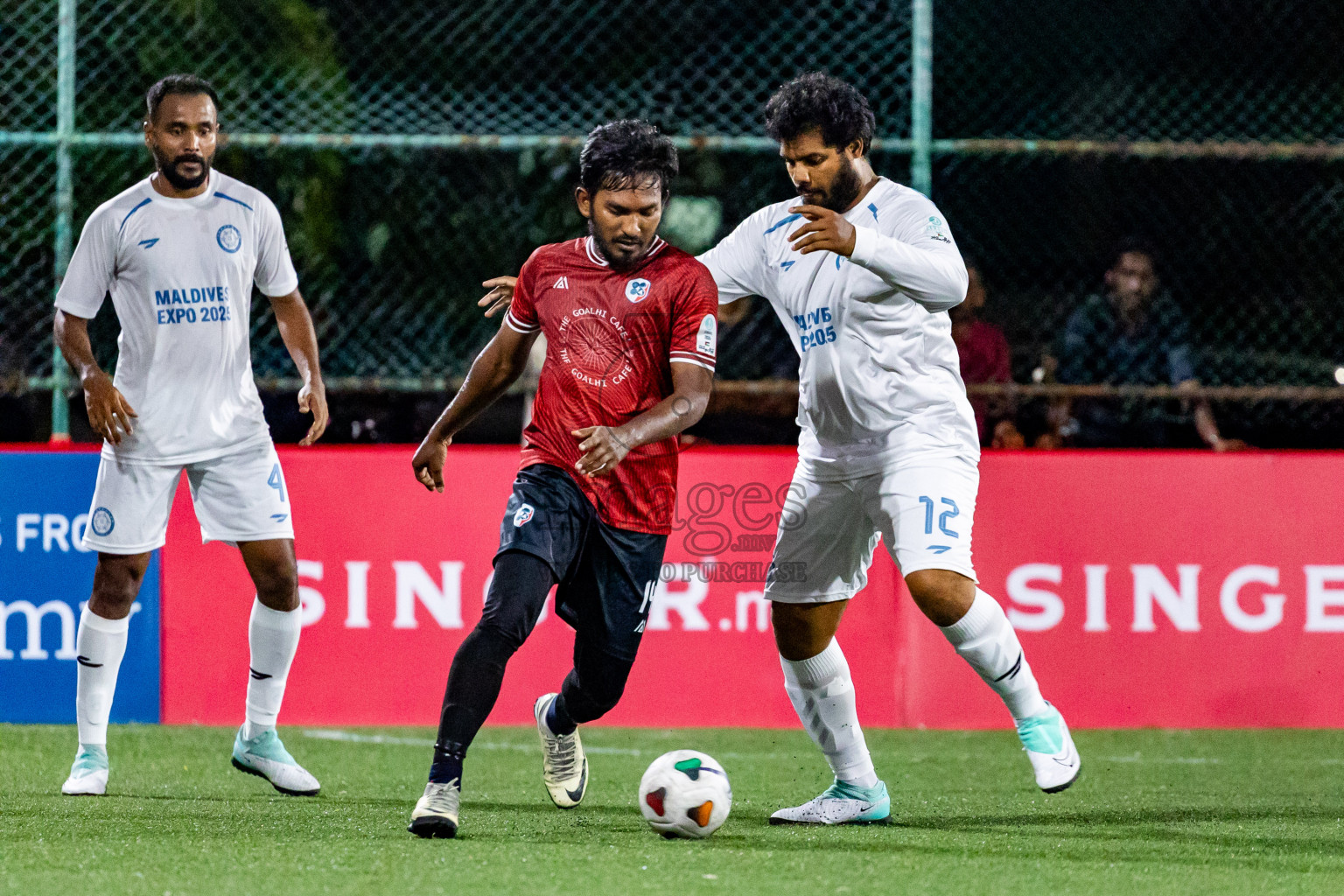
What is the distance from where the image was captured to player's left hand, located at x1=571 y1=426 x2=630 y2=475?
4.20m

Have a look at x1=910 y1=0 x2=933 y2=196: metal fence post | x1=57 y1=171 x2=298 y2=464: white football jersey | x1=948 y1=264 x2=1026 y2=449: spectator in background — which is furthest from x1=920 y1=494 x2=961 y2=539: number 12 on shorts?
x1=910 y1=0 x2=933 y2=196: metal fence post

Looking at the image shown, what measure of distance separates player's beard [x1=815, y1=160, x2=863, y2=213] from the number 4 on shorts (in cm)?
197

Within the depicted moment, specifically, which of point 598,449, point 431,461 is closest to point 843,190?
point 598,449

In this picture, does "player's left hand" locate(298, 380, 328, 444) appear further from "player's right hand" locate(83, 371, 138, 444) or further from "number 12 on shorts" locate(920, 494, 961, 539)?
"number 12 on shorts" locate(920, 494, 961, 539)

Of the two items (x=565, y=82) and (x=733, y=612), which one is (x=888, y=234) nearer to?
(x=733, y=612)

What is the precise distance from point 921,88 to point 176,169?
3.57 meters

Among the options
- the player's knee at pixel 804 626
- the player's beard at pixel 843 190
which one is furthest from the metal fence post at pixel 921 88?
the player's knee at pixel 804 626

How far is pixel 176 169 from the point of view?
212 inches

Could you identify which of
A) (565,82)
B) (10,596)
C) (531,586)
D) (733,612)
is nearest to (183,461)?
(531,586)

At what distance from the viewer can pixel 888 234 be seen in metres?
Result: 4.73

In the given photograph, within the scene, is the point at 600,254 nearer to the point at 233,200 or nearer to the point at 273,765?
the point at 233,200

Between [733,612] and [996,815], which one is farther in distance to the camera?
[733,612]

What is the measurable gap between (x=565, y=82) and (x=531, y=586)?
5.17 m

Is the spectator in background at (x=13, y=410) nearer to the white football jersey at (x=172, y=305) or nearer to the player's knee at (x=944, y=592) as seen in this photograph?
the white football jersey at (x=172, y=305)
